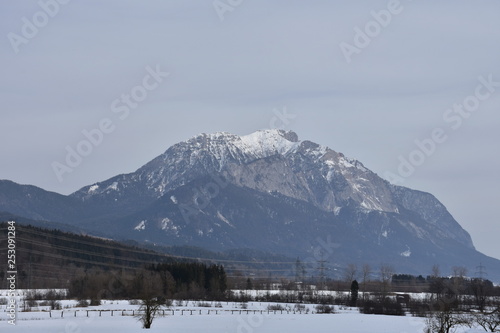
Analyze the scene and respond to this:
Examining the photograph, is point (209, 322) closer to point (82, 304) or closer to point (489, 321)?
point (489, 321)

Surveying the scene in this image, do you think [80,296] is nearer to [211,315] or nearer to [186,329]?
[211,315]

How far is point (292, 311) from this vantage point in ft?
559

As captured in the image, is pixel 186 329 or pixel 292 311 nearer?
pixel 186 329

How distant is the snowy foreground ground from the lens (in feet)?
395

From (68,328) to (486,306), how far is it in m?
110

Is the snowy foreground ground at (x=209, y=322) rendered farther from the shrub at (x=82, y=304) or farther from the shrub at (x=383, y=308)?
the shrub at (x=383, y=308)

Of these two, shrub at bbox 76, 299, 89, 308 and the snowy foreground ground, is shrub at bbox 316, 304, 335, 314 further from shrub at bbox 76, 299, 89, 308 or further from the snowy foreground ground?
shrub at bbox 76, 299, 89, 308

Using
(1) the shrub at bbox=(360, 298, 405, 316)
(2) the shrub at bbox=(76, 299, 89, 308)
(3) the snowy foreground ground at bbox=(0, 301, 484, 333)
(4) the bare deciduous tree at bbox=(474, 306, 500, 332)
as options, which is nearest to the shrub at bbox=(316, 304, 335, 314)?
(1) the shrub at bbox=(360, 298, 405, 316)

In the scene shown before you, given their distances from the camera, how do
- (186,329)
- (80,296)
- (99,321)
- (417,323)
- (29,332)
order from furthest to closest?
(80,296)
(417,323)
(99,321)
(186,329)
(29,332)

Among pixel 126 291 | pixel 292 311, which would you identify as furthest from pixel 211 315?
pixel 126 291

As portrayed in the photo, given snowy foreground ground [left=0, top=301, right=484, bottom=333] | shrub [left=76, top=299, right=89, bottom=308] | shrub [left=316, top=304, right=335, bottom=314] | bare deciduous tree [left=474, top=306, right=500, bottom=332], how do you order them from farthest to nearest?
shrub [left=316, top=304, right=335, bottom=314] → shrub [left=76, top=299, right=89, bottom=308] → snowy foreground ground [left=0, top=301, right=484, bottom=333] → bare deciduous tree [left=474, top=306, right=500, bottom=332]

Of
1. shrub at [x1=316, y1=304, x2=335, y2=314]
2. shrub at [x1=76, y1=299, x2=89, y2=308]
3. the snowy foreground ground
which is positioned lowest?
the snowy foreground ground

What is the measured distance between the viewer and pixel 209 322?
13450 cm

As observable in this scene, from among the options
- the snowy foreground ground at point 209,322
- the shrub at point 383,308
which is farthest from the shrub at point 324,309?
the snowy foreground ground at point 209,322
